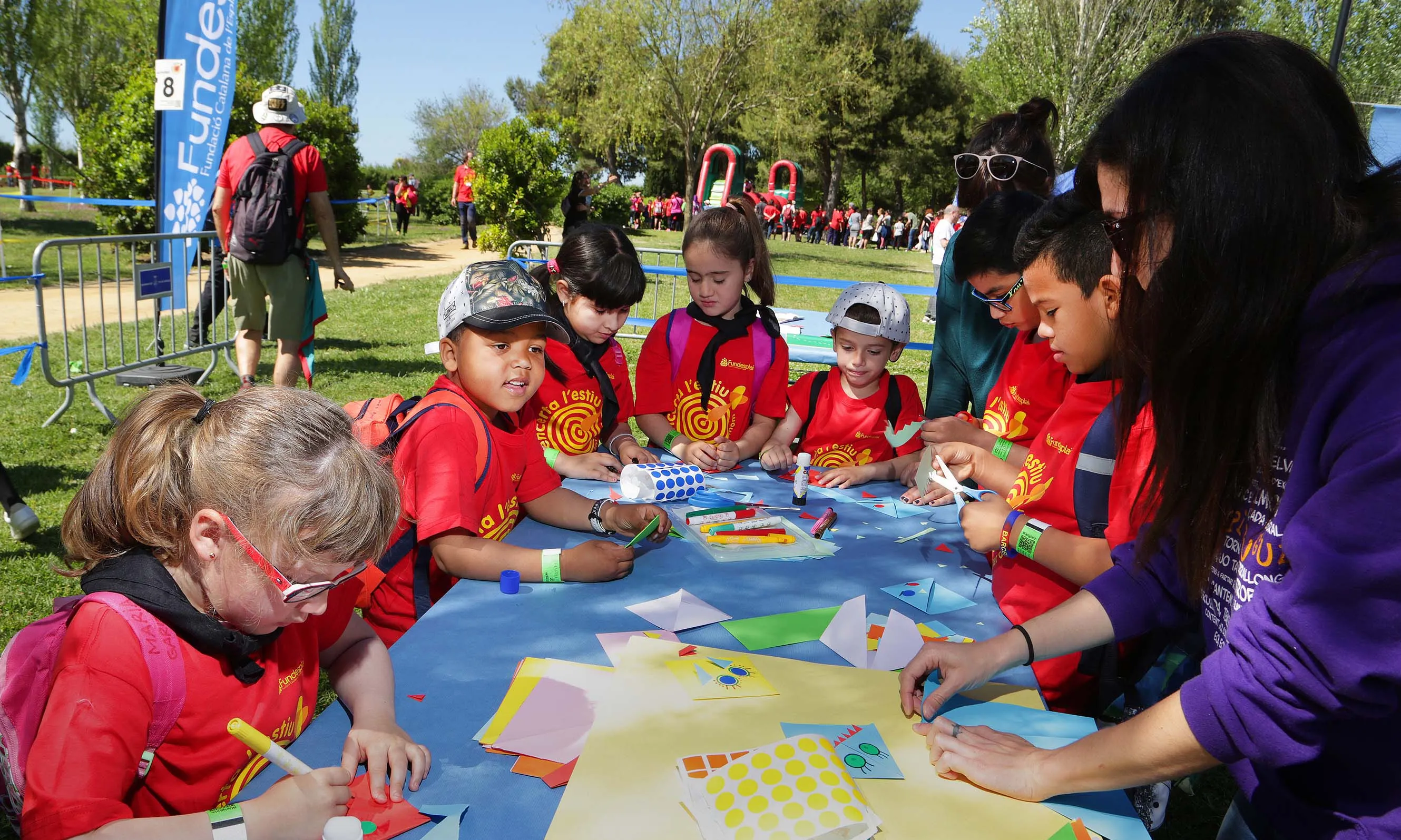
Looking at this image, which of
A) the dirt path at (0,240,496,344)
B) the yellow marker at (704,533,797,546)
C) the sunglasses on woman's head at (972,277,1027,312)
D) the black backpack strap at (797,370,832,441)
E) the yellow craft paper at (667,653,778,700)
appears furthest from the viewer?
the dirt path at (0,240,496,344)

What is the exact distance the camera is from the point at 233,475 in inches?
48.9

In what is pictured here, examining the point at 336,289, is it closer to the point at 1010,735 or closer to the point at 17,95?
the point at 1010,735

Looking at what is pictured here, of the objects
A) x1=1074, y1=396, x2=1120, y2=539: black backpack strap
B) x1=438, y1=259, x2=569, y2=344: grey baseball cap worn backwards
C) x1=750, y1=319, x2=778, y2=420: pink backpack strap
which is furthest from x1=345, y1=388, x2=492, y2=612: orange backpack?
x1=750, y1=319, x2=778, y2=420: pink backpack strap

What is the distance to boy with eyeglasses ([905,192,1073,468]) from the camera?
2746 mm

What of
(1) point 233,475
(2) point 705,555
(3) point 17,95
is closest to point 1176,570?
(2) point 705,555

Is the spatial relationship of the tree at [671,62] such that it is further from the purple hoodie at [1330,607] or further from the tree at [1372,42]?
the purple hoodie at [1330,607]

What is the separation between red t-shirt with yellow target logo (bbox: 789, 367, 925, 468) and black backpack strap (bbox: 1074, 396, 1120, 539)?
50.1 inches

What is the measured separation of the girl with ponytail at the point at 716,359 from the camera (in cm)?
351

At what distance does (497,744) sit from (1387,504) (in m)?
1.18

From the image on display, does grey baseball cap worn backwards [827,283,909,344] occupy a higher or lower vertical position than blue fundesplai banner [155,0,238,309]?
lower

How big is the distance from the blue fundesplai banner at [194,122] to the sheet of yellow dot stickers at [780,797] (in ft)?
23.2

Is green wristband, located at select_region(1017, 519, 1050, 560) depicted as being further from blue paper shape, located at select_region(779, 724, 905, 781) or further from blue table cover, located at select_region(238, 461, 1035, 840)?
blue paper shape, located at select_region(779, 724, 905, 781)

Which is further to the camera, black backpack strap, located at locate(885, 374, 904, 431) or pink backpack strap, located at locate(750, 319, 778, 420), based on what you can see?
pink backpack strap, located at locate(750, 319, 778, 420)

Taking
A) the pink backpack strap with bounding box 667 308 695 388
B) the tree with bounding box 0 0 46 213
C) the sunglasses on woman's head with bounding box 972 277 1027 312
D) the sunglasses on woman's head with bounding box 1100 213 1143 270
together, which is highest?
the tree with bounding box 0 0 46 213
